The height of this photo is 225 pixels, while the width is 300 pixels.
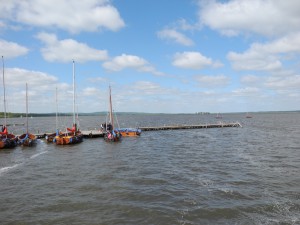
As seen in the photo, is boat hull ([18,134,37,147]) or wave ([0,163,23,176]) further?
boat hull ([18,134,37,147])

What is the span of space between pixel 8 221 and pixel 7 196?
228 inches

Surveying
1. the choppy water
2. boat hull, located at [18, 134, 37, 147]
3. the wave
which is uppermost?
boat hull, located at [18, 134, 37, 147]

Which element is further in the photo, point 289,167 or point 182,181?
point 289,167

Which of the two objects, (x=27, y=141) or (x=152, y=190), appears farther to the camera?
(x=27, y=141)

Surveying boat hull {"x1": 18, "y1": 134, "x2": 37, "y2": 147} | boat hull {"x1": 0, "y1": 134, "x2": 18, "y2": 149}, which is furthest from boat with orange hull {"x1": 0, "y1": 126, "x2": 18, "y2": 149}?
boat hull {"x1": 18, "y1": 134, "x2": 37, "y2": 147}

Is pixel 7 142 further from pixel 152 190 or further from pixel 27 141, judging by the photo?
pixel 152 190

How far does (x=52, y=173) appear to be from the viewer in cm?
3111

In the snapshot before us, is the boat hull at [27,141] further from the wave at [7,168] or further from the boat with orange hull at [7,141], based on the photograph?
the wave at [7,168]

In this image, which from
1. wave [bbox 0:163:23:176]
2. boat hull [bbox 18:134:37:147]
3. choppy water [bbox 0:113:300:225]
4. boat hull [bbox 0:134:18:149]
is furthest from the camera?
boat hull [bbox 18:134:37:147]

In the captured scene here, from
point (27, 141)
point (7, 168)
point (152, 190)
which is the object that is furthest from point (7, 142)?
point (152, 190)

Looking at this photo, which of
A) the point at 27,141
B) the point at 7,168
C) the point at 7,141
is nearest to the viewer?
the point at 7,168

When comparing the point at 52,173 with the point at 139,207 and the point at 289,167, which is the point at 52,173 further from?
the point at 289,167

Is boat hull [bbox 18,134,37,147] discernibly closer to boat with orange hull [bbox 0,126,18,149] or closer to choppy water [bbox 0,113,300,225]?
boat with orange hull [bbox 0,126,18,149]

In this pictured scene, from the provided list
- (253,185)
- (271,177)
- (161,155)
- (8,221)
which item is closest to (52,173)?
(8,221)
